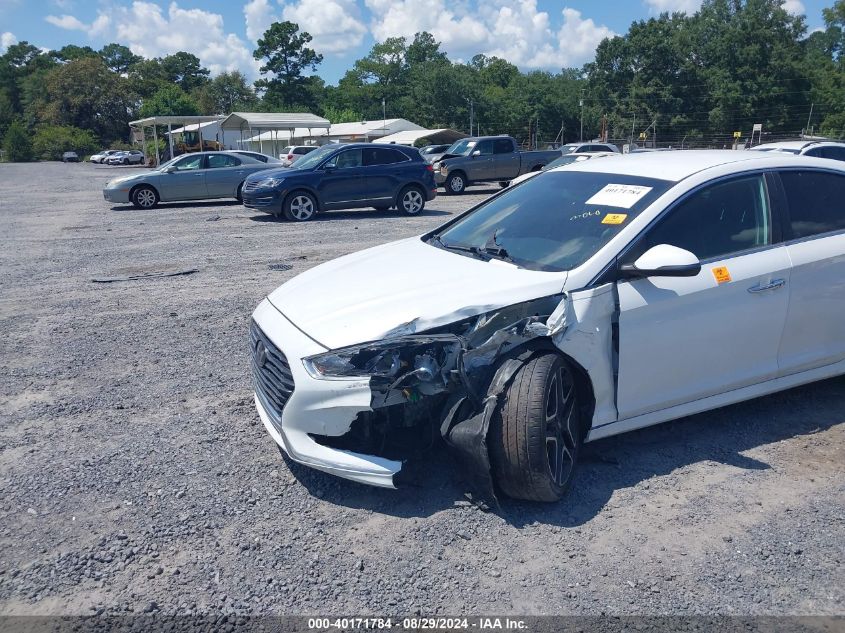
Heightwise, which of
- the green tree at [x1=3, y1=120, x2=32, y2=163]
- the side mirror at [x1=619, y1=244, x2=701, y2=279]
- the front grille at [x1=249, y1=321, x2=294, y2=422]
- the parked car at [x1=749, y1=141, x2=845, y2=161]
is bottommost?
the front grille at [x1=249, y1=321, x2=294, y2=422]

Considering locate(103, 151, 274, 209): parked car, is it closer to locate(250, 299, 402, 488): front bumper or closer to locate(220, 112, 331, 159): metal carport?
locate(250, 299, 402, 488): front bumper

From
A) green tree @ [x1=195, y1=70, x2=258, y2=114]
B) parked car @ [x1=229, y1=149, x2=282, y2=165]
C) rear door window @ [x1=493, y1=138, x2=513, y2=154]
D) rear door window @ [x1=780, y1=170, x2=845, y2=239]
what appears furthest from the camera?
green tree @ [x1=195, y1=70, x2=258, y2=114]

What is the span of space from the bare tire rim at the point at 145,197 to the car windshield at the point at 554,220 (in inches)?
→ 634

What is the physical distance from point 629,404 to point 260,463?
2.10 meters

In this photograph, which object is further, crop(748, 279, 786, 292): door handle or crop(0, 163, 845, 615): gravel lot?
crop(748, 279, 786, 292): door handle

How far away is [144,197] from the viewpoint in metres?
19.1

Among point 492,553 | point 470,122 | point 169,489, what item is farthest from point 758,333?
point 470,122

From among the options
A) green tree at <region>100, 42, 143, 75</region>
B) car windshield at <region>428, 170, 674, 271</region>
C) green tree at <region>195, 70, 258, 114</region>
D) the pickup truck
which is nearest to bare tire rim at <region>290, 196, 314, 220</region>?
the pickup truck

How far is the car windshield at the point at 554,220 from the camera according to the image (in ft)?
13.3

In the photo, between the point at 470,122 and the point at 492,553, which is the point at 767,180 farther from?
the point at 470,122

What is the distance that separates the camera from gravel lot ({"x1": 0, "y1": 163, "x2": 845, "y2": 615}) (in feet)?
9.77

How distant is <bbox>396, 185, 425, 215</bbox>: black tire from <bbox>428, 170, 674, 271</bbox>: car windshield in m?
12.1

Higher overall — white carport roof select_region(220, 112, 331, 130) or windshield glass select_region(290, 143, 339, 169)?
white carport roof select_region(220, 112, 331, 130)

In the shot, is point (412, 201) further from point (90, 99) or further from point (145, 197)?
point (90, 99)
